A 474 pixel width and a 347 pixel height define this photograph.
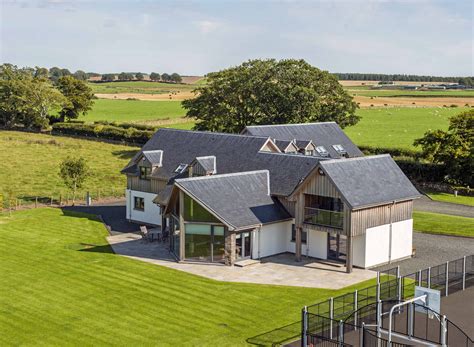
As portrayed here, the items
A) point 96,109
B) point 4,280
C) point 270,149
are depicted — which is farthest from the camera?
point 96,109

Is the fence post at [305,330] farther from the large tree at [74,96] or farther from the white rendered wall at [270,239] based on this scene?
the large tree at [74,96]

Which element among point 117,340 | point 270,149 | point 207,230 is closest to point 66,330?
point 117,340

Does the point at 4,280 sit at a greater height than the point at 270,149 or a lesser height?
lesser

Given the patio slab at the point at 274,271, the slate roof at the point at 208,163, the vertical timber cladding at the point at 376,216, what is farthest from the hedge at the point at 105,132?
the vertical timber cladding at the point at 376,216

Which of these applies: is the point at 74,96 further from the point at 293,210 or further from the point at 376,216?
the point at 376,216

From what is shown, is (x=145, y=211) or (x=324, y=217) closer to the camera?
(x=324, y=217)

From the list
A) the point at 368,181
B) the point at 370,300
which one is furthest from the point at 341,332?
the point at 368,181

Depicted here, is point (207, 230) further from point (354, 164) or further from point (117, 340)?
point (117, 340)
